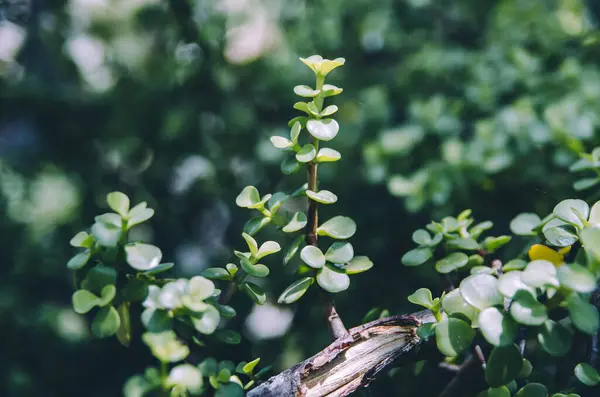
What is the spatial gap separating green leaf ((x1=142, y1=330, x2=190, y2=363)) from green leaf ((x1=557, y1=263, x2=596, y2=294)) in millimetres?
354

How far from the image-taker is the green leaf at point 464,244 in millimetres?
659

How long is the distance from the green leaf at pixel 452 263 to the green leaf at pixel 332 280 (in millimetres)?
142

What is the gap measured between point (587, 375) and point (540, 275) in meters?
0.18

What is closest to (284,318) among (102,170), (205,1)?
(102,170)

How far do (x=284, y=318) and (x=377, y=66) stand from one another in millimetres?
819

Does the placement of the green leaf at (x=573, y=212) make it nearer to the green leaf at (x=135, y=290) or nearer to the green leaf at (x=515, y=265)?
the green leaf at (x=515, y=265)

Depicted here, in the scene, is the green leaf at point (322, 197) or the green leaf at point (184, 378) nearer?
the green leaf at point (184, 378)

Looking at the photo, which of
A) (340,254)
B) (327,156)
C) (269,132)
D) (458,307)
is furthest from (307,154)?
(269,132)

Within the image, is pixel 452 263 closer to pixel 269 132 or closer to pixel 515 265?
pixel 515 265

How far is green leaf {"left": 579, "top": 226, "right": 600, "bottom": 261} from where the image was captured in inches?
18.3

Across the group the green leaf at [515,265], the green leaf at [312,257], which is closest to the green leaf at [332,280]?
the green leaf at [312,257]

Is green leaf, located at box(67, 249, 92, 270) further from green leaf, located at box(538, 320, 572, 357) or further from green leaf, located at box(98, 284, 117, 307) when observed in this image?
green leaf, located at box(538, 320, 572, 357)

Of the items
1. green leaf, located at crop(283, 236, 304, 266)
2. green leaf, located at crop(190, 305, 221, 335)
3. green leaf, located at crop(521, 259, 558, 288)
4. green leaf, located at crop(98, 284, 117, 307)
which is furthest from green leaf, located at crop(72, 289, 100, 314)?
green leaf, located at crop(521, 259, 558, 288)

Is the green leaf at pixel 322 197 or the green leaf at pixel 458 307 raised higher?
the green leaf at pixel 322 197
